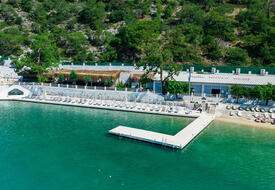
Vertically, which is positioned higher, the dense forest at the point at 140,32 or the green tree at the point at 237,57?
the dense forest at the point at 140,32

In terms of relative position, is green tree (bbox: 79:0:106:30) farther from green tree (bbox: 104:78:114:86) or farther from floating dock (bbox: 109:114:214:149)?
floating dock (bbox: 109:114:214:149)

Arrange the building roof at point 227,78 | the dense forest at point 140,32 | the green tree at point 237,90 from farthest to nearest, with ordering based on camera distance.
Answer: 1. the dense forest at point 140,32
2. the building roof at point 227,78
3. the green tree at point 237,90

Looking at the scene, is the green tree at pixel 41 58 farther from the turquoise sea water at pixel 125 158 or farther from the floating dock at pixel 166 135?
the floating dock at pixel 166 135

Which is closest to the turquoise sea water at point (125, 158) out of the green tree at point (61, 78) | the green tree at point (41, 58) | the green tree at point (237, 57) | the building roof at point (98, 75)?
the building roof at point (98, 75)

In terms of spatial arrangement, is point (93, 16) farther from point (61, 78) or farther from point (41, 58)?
A: point (61, 78)

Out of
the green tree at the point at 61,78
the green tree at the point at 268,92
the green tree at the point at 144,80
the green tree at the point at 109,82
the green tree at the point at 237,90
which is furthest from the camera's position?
the green tree at the point at 61,78

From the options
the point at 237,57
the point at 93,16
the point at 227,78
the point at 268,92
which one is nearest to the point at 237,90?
the point at 268,92
